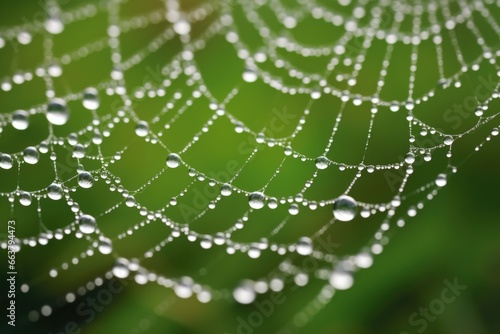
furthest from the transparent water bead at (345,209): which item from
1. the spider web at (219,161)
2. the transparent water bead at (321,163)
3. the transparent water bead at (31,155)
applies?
the transparent water bead at (31,155)

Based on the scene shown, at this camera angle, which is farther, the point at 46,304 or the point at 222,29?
the point at 222,29

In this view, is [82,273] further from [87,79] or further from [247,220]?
[87,79]

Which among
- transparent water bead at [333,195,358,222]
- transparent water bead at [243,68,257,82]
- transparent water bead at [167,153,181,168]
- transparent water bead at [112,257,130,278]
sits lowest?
transparent water bead at [112,257,130,278]

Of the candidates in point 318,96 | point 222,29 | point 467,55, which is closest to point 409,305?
point 318,96

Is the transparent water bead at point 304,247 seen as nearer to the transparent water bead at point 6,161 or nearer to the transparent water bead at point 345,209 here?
the transparent water bead at point 345,209

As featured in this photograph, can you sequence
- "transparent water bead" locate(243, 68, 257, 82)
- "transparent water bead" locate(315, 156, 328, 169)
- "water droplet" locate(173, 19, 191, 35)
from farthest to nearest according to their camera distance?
"water droplet" locate(173, 19, 191, 35) < "transparent water bead" locate(243, 68, 257, 82) < "transparent water bead" locate(315, 156, 328, 169)

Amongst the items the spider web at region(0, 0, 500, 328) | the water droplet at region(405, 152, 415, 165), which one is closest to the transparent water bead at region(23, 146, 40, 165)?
the spider web at region(0, 0, 500, 328)

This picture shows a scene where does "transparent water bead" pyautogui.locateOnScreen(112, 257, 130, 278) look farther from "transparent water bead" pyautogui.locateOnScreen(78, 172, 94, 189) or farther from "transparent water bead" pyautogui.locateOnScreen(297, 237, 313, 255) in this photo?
"transparent water bead" pyautogui.locateOnScreen(297, 237, 313, 255)

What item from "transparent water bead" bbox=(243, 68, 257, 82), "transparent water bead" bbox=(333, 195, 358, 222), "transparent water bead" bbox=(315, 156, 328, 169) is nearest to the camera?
"transparent water bead" bbox=(333, 195, 358, 222)
